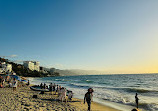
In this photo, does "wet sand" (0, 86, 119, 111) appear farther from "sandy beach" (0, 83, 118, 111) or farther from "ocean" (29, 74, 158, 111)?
"ocean" (29, 74, 158, 111)

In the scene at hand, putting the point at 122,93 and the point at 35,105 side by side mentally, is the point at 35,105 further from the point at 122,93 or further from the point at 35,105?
the point at 122,93

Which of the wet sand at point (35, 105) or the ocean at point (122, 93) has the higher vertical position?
the wet sand at point (35, 105)

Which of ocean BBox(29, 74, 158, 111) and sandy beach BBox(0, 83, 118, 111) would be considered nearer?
sandy beach BBox(0, 83, 118, 111)

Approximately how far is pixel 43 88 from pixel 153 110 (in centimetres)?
1778

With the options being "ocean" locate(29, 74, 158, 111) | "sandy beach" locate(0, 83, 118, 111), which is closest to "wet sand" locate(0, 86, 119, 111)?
"sandy beach" locate(0, 83, 118, 111)

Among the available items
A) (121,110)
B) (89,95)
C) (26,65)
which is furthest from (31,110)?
(26,65)

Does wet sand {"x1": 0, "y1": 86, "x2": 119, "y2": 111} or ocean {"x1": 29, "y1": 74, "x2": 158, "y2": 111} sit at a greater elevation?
wet sand {"x1": 0, "y1": 86, "x2": 119, "y2": 111}

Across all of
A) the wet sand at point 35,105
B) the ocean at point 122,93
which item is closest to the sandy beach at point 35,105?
the wet sand at point 35,105

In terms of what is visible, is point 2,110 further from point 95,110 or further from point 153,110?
point 153,110

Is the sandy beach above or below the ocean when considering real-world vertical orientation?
above

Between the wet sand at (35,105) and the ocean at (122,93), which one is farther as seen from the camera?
the ocean at (122,93)

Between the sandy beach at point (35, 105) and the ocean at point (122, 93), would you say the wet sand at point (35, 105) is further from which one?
the ocean at point (122, 93)

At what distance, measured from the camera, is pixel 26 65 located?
186875mm

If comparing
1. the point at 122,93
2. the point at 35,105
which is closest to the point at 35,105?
the point at 35,105
